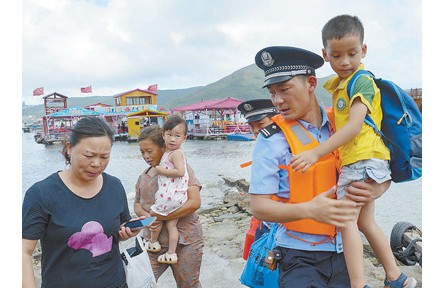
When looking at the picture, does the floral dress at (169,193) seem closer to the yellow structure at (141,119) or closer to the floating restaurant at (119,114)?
the floating restaurant at (119,114)

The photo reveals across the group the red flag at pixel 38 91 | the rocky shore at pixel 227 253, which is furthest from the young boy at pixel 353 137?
the red flag at pixel 38 91

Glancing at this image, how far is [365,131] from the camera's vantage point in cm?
207

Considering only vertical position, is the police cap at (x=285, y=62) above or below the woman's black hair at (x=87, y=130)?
above

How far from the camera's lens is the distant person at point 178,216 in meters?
3.31

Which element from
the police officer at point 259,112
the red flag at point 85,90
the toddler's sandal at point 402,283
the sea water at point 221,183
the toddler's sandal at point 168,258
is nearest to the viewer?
the toddler's sandal at point 402,283

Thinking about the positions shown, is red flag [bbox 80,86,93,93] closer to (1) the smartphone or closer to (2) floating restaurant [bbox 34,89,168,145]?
(2) floating restaurant [bbox 34,89,168,145]

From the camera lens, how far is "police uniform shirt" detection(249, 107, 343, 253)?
1.97 metres

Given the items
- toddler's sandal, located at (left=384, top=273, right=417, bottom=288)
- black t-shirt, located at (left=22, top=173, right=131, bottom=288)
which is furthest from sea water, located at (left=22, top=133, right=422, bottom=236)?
toddler's sandal, located at (left=384, top=273, right=417, bottom=288)

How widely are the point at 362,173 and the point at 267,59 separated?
2.51 feet

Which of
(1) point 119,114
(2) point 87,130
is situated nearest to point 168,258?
(2) point 87,130

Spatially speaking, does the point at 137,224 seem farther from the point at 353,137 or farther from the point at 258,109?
the point at 258,109

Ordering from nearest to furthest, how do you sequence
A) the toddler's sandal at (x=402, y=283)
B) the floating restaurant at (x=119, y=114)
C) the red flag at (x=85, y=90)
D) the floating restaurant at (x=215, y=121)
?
the toddler's sandal at (x=402, y=283) < the floating restaurant at (x=215, y=121) < the floating restaurant at (x=119, y=114) < the red flag at (x=85, y=90)

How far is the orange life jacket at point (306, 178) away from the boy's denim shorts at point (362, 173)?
0.05 metres

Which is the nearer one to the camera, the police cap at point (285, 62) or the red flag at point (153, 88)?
the police cap at point (285, 62)
